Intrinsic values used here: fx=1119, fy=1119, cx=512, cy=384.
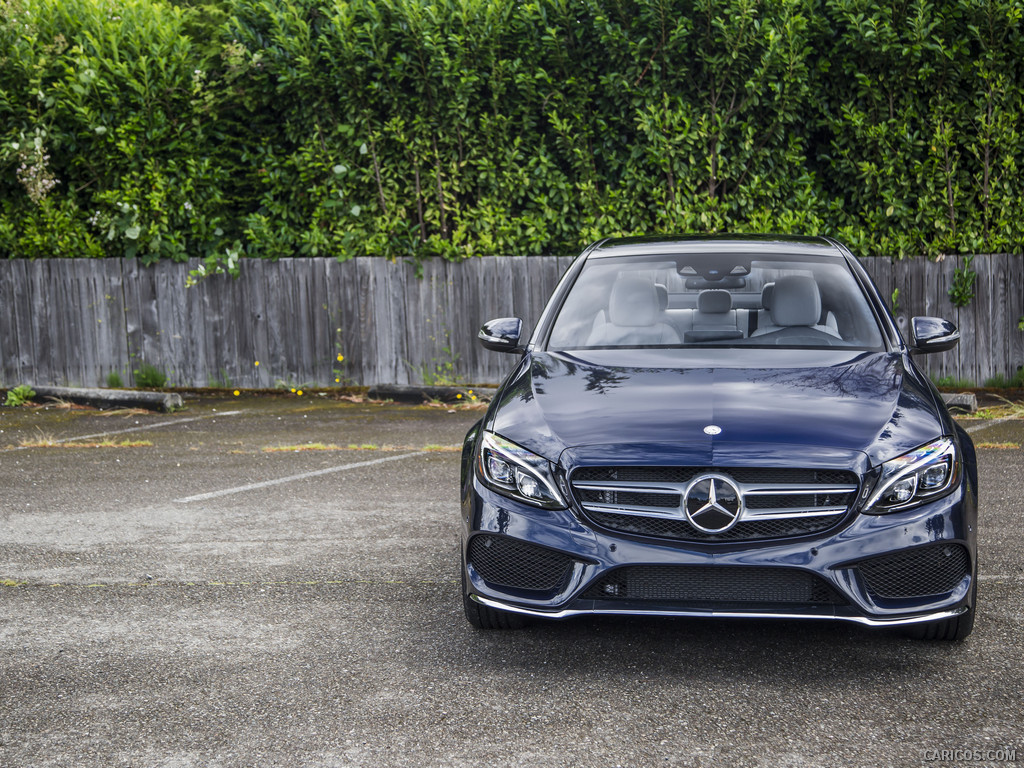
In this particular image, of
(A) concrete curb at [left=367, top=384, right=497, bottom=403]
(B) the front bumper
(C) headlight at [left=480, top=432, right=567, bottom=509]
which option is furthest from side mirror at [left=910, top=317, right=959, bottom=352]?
(A) concrete curb at [left=367, top=384, right=497, bottom=403]

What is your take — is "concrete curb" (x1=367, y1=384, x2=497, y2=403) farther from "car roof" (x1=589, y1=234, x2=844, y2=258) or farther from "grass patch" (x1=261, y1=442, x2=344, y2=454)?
"car roof" (x1=589, y1=234, x2=844, y2=258)

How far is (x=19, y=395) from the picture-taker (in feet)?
40.0

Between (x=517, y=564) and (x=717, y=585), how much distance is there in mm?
695

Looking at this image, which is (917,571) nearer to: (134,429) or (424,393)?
(134,429)

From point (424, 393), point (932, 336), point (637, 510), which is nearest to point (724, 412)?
point (637, 510)

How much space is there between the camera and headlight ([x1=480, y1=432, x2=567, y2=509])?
12.8 feet

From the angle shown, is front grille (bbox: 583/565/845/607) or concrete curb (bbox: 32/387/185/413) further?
concrete curb (bbox: 32/387/185/413)

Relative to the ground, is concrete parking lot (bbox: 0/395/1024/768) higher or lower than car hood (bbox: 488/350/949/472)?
lower

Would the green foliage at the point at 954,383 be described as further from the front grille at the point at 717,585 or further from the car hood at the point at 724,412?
the front grille at the point at 717,585

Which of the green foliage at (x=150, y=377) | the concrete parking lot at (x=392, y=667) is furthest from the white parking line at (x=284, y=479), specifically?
the green foliage at (x=150, y=377)

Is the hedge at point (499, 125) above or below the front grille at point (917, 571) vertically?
above

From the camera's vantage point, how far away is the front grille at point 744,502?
377cm

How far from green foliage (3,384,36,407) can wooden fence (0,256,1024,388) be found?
1.34 meters

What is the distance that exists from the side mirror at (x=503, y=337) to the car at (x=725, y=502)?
0.87 meters
